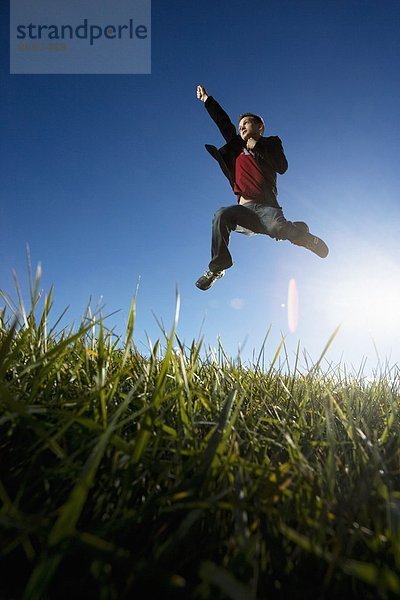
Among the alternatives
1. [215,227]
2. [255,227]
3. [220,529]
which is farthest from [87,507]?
[255,227]

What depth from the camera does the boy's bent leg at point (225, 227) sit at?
16.9ft

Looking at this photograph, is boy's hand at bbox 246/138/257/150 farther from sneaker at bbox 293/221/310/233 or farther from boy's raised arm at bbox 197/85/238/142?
sneaker at bbox 293/221/310/233

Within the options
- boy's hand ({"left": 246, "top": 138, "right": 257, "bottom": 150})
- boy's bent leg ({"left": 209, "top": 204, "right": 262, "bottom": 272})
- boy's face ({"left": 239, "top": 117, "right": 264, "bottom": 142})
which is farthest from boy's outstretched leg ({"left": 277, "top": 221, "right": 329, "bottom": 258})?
boy's face ({"left": 239, "top": 117, "right": 264, "bottom": 142})

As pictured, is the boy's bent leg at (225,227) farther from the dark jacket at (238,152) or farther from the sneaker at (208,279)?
the dark jacket at (238,152)

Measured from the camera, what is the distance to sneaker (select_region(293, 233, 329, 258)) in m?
5.19

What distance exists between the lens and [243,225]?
5508 millimetres

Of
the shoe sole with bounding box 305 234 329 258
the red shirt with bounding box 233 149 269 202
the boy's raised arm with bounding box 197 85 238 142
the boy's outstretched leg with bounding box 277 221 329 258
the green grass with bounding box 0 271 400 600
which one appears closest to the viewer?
the green grass with bounding box 0 271 400 600

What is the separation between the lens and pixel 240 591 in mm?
528

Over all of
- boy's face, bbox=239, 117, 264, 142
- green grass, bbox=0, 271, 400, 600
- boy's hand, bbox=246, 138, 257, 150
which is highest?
boy's face, bbox=239, 117, 264, 142

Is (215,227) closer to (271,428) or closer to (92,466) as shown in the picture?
(271,428)

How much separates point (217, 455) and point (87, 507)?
1.14ft

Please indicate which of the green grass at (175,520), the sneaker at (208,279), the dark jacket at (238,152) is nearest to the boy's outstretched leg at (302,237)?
the dark jacket at (238,152)

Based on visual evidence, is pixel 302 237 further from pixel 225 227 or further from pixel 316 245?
pixel 225 227

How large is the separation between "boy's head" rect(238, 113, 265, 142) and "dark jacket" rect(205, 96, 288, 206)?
0.25m
